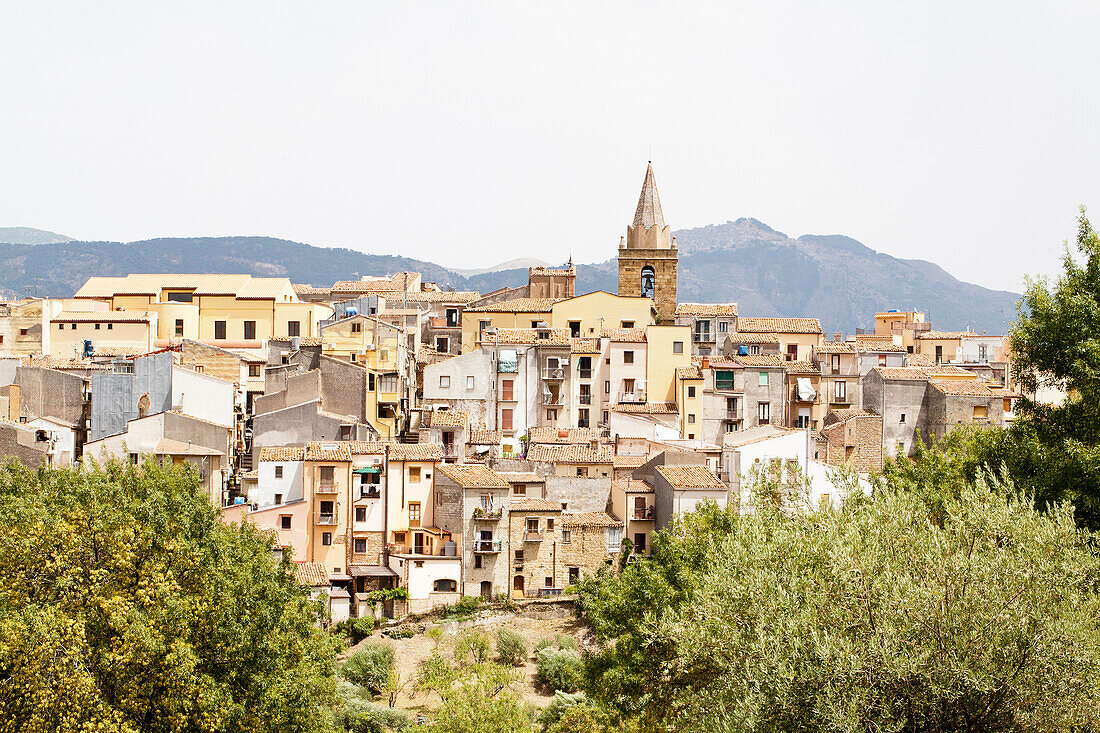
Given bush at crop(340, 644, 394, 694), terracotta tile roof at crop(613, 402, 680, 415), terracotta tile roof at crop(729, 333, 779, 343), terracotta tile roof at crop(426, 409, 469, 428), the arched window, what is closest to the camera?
bush at crop(340, 644, 394, 694)

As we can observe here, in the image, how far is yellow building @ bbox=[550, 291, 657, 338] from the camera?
63688 mm

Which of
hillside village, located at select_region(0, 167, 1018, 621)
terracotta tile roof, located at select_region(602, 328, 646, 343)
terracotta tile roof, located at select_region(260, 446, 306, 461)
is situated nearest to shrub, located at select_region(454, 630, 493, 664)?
hillside village, located at select_region(0, 167, 1018, 621)

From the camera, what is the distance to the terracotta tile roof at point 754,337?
6531cm

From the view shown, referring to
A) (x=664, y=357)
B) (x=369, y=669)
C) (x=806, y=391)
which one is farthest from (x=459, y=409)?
(x=369, y=669)

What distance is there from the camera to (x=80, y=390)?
47.2m

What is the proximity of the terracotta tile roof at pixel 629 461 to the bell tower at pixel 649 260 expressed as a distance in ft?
64.7

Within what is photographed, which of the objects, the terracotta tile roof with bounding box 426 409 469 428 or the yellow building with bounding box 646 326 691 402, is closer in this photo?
the terracotta tile roof with bounding box 426 409 469 428

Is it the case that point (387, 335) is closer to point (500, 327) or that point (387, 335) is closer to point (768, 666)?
point (500, 327)

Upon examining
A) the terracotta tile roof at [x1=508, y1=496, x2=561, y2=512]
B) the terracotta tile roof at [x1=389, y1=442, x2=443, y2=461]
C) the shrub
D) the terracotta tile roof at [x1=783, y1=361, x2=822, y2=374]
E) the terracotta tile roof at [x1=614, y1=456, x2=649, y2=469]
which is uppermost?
the terracotta tile roof at [x1=783, y1=361, x2=822, y2=374]

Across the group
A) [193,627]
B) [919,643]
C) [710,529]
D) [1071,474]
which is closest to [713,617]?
[919,643]

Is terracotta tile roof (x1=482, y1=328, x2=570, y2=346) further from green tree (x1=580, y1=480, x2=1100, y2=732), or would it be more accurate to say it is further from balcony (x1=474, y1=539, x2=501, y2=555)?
green tree (x1=580, y1=480, x2=1100, y2=732)

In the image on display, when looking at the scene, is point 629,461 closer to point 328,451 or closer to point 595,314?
point 328,451

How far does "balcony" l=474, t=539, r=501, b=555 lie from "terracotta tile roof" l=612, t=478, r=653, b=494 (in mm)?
5310

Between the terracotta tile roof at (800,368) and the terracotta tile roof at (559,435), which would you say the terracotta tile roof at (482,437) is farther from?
the terracotta tile roof at (800,368)
